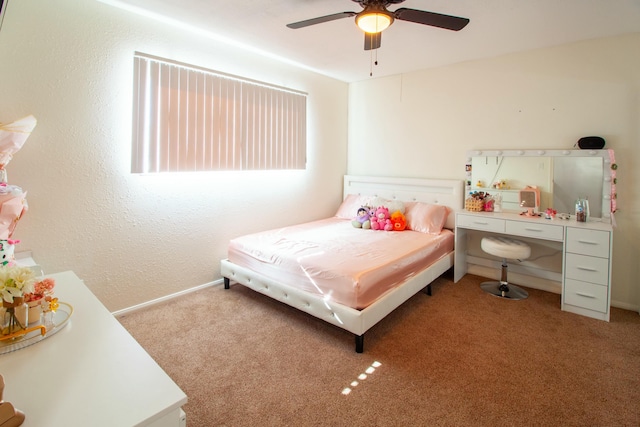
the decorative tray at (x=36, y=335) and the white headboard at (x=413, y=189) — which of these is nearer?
the decorative tray at (x=36, y=335)

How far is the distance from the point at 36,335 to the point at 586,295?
3.69 metres

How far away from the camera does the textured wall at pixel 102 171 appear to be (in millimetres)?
2307

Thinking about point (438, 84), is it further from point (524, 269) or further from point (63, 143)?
point (63, 143)

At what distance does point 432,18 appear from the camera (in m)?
Answer: 1.99

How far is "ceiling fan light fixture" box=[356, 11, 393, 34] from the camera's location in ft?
6.51

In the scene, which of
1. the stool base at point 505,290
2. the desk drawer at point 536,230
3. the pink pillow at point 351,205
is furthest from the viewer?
the pink pillow at point 351,205

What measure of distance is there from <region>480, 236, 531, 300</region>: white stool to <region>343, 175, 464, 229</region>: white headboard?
2.14 ft

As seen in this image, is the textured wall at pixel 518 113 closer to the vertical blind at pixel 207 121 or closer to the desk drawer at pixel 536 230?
the desk drawer at pixel 536 230

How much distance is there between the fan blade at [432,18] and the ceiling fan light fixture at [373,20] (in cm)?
7

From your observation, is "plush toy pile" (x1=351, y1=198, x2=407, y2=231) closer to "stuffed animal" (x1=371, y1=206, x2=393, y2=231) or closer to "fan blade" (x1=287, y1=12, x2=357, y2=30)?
"stuffed animal" (x1=371, y1=206, x2=393, y2=231)

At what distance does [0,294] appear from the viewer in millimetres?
1089

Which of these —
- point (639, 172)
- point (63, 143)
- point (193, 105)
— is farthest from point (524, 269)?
point (63, 143)

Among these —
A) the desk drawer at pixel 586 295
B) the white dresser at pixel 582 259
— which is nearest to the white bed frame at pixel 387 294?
the white dresser at pixel 582 259

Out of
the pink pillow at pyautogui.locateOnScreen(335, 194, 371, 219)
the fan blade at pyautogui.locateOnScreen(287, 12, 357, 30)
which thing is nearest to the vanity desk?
the pink pillow at pyautogui.locateOnScreen(335, 194, 371, 219)
